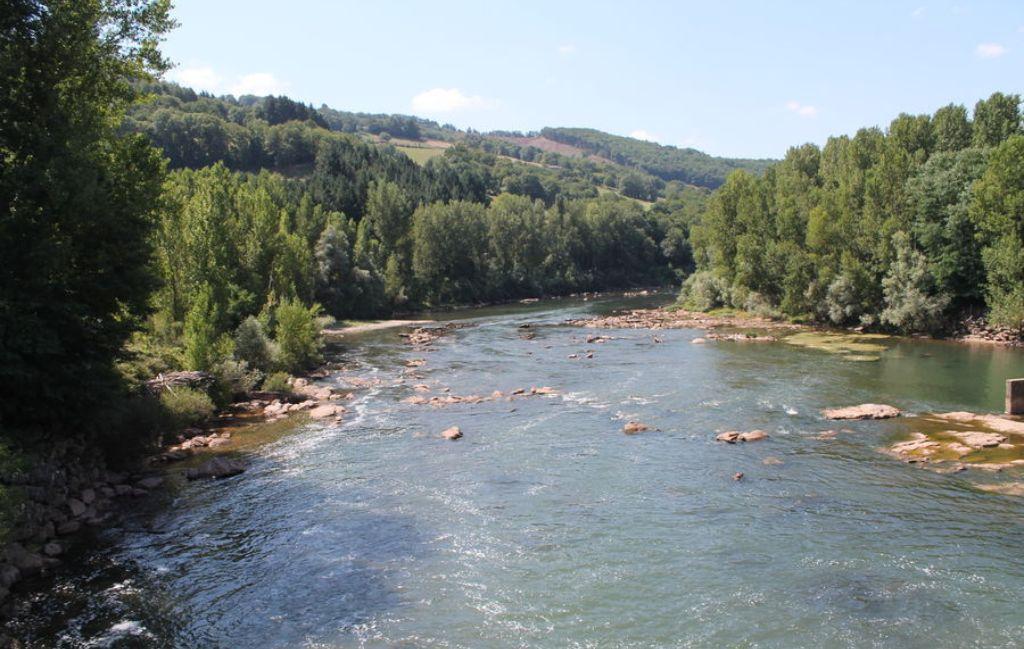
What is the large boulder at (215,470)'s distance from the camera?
26.8 metres

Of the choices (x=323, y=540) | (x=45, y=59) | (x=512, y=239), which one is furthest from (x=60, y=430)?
(x=512, y=239)

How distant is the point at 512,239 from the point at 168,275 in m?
85.0

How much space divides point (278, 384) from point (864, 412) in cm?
3147

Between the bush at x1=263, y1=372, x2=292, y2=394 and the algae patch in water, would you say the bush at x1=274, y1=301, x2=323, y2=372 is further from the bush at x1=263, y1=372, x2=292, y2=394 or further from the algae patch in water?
the algae patch in water

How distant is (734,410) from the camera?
119 ft

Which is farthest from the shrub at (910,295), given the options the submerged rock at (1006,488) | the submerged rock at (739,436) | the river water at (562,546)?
the submerged rock at (1006,488)

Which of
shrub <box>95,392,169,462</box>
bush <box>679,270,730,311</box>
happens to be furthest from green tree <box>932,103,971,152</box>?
shrub <box>95,392,169,462</box>

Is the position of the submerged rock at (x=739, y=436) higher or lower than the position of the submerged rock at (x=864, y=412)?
lower

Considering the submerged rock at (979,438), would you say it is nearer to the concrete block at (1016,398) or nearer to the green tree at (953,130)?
the concrete block at (1016,398)

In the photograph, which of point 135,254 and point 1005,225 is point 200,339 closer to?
point 135,254

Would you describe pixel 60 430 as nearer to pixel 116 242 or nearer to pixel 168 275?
pixel 116 242

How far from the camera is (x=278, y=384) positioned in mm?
42094

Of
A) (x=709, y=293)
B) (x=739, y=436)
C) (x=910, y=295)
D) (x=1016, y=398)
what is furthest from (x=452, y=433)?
(x=709, y=293)

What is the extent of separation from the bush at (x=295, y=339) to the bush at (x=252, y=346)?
1792 mm
